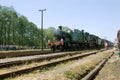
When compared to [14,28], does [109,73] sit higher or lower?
lower

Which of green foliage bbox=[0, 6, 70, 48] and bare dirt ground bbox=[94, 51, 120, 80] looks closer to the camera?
bare dirt ground bbox=[94, 51, 120, 80]

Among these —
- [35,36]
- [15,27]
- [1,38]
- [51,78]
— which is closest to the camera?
[51,78]

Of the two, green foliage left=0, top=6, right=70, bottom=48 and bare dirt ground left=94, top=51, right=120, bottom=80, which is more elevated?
green foliage left=0, top=6, right=70, bottom=48

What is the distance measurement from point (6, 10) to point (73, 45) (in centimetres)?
5166

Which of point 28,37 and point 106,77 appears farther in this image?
point 28,37

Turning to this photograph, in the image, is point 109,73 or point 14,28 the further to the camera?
point 14,28

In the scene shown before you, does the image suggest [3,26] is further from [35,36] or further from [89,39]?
[89,39]

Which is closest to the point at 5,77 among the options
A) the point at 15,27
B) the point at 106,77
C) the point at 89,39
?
the point at 106,77

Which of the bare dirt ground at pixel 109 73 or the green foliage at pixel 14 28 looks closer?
the bare dirt ground at pixel 109 73

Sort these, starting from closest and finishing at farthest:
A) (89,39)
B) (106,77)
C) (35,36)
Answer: (106,77), (89,39), (35,36)

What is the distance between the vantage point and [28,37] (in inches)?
4245

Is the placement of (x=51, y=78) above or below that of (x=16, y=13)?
below

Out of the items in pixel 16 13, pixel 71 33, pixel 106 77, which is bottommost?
pixel 106 77

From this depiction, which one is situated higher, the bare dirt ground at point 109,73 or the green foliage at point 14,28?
the green foliage at point 14,28
